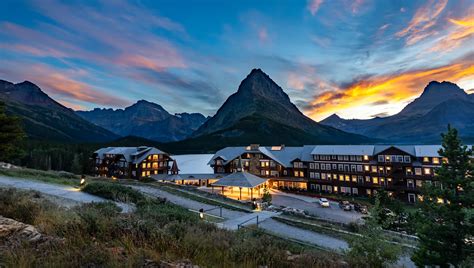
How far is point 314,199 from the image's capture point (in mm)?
45781

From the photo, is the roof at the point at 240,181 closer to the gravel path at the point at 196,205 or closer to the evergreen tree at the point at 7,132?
the gravel path at the point at 196,205

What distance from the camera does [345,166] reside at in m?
53.1

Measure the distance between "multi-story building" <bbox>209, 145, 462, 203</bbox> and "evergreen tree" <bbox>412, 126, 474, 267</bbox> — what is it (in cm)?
3054

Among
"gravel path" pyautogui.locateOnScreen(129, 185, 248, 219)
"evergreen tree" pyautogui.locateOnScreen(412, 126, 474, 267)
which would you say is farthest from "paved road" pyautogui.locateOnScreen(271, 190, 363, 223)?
"evergreen tree" pyautogui.locateOnScreen(412, 126, 474, 267)

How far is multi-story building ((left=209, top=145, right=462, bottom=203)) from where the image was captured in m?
46.1

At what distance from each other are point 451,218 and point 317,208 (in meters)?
24.9

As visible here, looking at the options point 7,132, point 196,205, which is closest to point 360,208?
point 196,205

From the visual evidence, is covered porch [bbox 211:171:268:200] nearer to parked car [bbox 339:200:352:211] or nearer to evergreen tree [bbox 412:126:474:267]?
parked car [bbox 339:200:352:211]

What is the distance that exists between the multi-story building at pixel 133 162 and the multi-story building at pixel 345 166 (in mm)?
14668

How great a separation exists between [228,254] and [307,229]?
18029mm

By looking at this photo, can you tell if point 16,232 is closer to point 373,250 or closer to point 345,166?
point 373,250

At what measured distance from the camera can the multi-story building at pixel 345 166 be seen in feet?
151

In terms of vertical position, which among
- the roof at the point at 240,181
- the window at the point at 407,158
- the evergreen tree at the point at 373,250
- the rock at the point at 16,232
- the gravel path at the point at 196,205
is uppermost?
the window at the point at 407,158

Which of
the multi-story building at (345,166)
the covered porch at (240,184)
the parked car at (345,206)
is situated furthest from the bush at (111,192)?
the multi-story building at (345,166)
